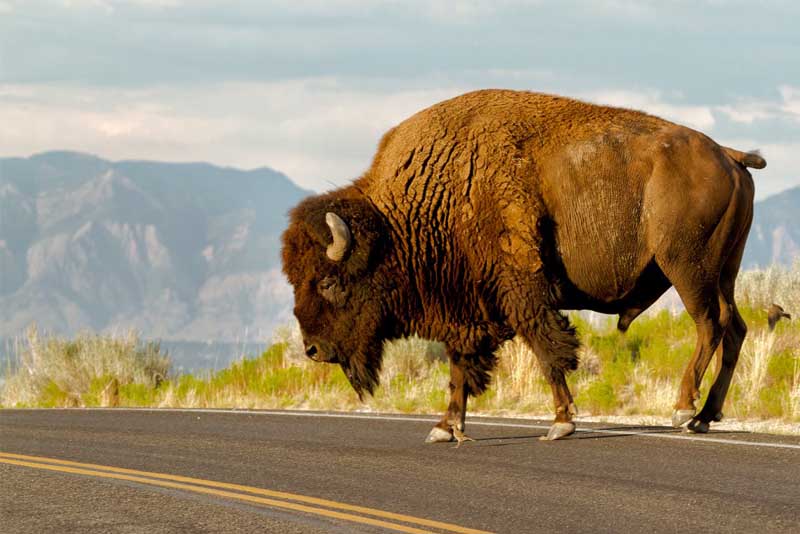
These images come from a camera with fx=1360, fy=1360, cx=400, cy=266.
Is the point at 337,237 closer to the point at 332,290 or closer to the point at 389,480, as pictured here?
the point at 332,290

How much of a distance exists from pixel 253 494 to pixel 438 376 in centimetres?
830

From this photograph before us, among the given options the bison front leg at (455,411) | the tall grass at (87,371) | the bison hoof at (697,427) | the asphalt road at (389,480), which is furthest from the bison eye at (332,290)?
the tall grass at (87,371)

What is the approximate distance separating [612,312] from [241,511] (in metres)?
4.94

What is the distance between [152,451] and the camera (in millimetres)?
10320

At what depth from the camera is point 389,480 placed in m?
8.76

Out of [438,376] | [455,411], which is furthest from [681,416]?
[438,376]

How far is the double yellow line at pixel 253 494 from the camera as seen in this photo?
729cm

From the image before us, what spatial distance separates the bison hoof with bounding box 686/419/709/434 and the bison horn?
122 inches

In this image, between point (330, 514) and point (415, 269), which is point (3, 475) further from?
point (415, 269)

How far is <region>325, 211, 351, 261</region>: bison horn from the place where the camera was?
10.7 m

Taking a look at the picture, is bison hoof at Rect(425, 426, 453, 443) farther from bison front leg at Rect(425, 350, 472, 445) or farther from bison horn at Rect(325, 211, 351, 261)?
bison horn at Rect(325, 211, 351, 261)

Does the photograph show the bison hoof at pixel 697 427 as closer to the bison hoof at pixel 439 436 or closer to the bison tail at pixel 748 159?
the bison hoof at pixel 439 436

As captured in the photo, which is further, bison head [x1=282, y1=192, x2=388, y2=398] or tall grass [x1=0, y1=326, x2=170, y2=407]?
tall grass [x1=0, y1=326, x2=170, y2=407]

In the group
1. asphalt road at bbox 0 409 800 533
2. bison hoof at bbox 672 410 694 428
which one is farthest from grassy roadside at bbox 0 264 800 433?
asphalt road at bbox 0 409 800 533
